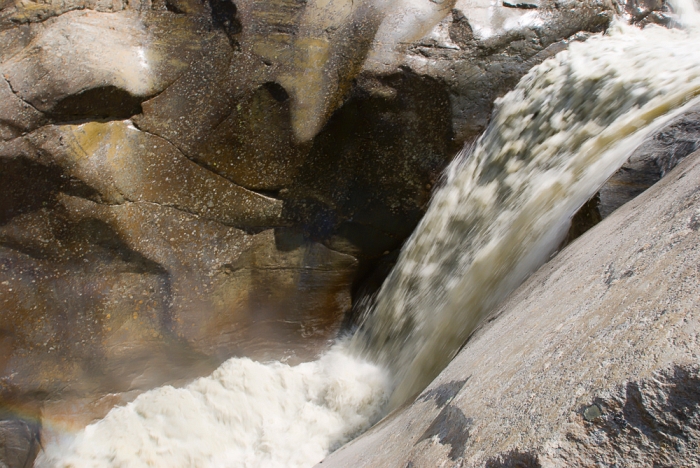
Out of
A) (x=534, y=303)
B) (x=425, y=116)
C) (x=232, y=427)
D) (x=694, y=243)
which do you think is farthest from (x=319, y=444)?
(x=694, y=243)

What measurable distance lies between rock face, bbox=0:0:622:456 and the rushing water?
225 mm

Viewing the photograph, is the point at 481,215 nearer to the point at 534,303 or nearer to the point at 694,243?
the point at 534,303

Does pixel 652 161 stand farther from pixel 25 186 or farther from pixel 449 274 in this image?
pixel 25 186

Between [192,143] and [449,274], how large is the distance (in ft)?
5.91

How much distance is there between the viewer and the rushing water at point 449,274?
256cm

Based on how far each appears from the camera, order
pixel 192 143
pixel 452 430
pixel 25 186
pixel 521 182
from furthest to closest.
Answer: pixel 192 143, pixel 25 186, pixel 521 182, pixel 452 430

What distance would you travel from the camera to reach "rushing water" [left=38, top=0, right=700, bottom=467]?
256 cm

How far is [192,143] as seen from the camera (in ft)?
10.8

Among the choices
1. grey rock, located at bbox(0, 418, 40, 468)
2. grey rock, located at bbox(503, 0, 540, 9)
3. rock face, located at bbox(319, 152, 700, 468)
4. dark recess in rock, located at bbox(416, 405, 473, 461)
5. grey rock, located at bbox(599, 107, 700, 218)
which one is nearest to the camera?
rock face, located at bbox(319, 152, 700, 468)

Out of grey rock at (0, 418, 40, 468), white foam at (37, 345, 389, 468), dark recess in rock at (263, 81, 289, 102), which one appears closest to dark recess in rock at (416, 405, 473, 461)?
white foam at (37, 345, 389, 468)

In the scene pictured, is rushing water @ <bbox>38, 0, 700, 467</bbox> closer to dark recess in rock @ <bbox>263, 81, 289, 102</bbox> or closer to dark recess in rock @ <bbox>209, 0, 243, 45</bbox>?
dark recess in rock @ <bbox>263, 81, 289, 102</bbox>

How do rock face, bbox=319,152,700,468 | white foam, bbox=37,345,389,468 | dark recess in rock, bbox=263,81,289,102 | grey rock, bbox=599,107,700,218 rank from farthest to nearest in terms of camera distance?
dark recess in rock, bbox=263,81,289,102 → white foam, bbox=37,345,389,468 → grey rock, bbox=599,107,700,218 → rock face, bbox=319,152,700,468

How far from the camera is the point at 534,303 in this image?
169 centimetres

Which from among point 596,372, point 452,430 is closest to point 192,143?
point 452,430
